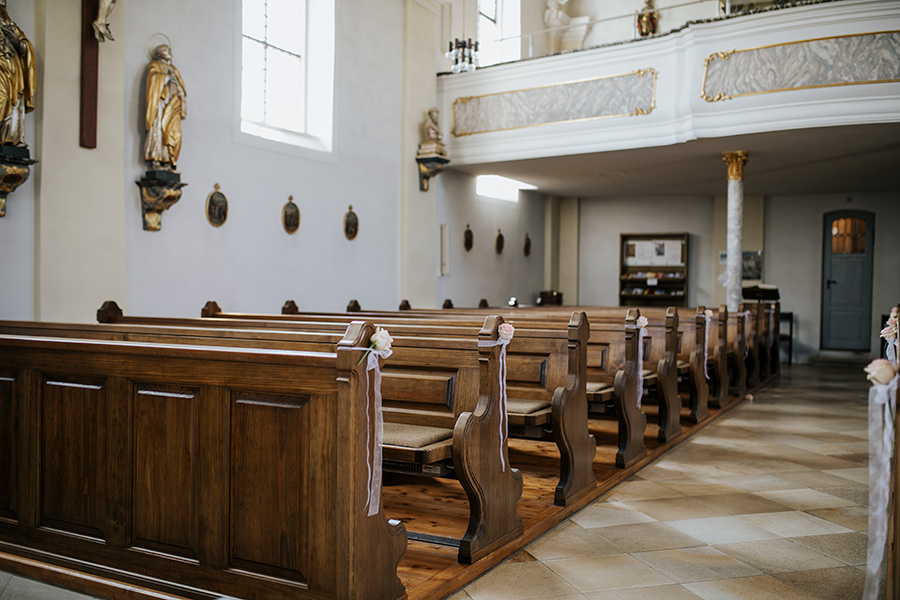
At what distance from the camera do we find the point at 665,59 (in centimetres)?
841

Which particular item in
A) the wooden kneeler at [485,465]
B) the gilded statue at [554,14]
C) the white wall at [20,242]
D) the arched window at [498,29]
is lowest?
the wooden kneeler at [485,465]

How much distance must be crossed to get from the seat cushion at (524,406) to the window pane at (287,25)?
18.0 feet

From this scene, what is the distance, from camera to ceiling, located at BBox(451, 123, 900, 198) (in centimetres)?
839

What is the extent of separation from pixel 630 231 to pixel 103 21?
10546mm

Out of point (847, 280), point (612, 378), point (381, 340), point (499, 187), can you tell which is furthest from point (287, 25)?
point (847, 280)

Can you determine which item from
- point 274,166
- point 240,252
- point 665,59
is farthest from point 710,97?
point 240,252

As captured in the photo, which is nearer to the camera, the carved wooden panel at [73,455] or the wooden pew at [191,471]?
the wooden pew at [191,471]

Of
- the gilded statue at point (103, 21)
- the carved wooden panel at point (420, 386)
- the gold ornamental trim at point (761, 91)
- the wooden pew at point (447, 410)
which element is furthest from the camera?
the gold ornamental trim at point (761, 91)

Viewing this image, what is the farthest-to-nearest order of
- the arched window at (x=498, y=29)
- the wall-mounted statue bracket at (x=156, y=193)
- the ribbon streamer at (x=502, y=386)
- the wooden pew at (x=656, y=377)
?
the arched window at (x=498, y=29)
the wall-mounted statue bracket at (x=156, y=193)
the wooden pew at (x=656, y=377)
the ribbon streamer at (x=502, y=386)

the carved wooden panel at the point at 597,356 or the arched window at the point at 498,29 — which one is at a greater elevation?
the arched window at the point at 498,29

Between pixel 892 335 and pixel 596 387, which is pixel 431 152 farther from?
pixel 892 335

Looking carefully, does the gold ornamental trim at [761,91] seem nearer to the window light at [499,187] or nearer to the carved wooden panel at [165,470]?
the window light at [499,187]

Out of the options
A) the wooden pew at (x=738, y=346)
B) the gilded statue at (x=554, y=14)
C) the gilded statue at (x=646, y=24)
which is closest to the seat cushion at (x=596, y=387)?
the wooden pew at (x=738, y=346)

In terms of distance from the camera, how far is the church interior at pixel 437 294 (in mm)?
2666
